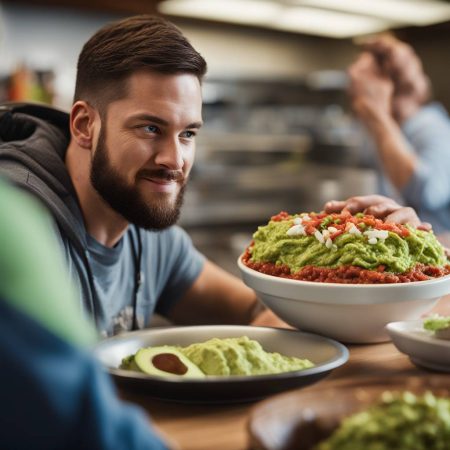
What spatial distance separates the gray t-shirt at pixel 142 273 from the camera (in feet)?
5.56

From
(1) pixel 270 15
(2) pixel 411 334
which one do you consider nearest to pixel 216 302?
(2) pixel 411 334

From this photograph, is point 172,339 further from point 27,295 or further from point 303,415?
point 27,295

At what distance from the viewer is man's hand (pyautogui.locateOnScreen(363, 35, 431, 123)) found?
3.62 meters

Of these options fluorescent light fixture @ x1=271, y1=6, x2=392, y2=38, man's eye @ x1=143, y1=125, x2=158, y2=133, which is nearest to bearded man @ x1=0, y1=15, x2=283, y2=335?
man's eye @ x1=143, y1=125, x2=158, y2=133

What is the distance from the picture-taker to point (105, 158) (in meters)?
1.67

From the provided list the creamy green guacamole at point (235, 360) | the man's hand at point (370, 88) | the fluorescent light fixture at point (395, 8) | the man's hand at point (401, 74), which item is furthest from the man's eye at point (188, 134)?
the fluorescent light fixture at point (395, 8)

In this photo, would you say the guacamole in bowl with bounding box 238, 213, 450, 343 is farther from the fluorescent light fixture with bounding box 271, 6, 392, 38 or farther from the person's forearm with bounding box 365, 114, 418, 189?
the fluorescent light fixture with bounding box 271, 6, 392, 38

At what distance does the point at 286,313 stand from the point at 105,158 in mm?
632

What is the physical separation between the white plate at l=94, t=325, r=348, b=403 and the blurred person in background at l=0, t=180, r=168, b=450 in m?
0.32

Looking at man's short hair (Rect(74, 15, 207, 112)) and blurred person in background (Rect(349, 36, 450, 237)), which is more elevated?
man's short hair (Rect(74, 15, 207, 112))

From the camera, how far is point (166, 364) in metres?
1.06

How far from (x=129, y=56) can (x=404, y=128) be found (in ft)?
8.20

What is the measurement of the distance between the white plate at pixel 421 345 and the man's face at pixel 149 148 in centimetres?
65

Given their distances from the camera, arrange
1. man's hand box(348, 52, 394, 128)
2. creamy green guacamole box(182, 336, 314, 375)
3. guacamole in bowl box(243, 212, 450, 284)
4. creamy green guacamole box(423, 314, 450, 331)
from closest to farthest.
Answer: creamy green guacamole box(182, 336, 314, 375) < creamy green guacamole box(423, 314, 450, 331) < guacamole in bowl box(243, 212, 450, 284) < man's hand box(348, 52, 394, 128)
